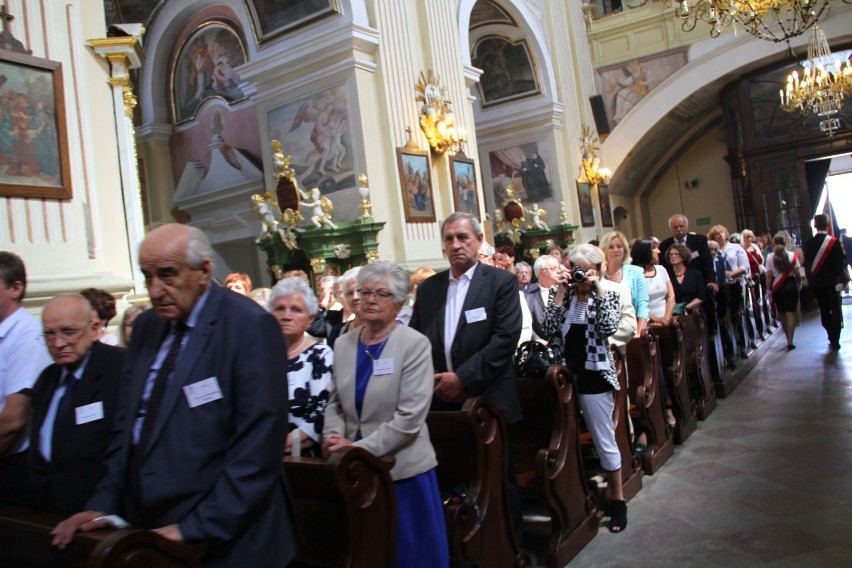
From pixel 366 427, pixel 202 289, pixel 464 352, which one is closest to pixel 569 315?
pixel 464 352

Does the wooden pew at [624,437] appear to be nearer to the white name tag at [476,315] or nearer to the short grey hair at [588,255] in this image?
the short grey hair at [588,255]

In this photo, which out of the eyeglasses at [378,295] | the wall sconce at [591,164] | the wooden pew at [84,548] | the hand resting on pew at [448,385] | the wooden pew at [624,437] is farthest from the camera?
the wall sconce at [591,164]

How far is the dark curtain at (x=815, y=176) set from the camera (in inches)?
668

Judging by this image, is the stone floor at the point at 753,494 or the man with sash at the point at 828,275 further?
the man with sash at the point at 828,275

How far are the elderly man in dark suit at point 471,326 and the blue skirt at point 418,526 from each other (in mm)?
724

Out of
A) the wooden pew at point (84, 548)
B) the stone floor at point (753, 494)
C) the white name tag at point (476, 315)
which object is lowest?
the stone floor at point (753, 494)

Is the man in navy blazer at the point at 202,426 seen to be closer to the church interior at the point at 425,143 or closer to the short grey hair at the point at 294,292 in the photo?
the short grey hair at the point at 294,292

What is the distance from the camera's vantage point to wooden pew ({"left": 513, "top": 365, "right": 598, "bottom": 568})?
3.60 metres

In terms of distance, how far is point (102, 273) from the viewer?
531cm

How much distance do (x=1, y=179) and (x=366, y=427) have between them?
11.7 ft

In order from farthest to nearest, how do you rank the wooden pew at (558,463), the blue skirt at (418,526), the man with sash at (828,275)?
the man with sash at (828,275) → the wooden pew at (558,463) → the blue skirt at (418,526)

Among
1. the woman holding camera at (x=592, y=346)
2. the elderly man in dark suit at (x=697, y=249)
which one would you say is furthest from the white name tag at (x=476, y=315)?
the elderly man in dark suit at (x=697, y=249)

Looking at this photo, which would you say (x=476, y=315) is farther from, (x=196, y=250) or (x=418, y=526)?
(x=196, y=250)

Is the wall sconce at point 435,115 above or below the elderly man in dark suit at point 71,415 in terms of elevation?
above
